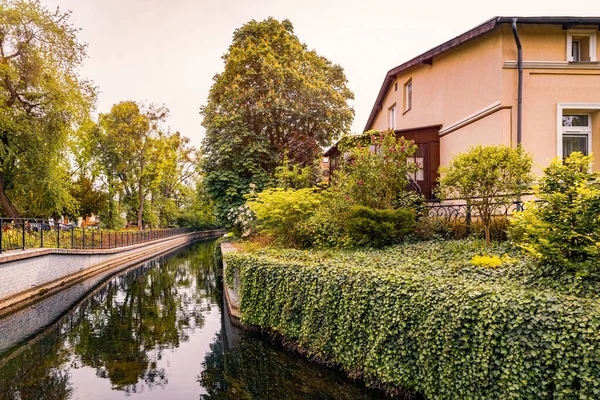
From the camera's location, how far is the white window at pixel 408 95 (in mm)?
16672

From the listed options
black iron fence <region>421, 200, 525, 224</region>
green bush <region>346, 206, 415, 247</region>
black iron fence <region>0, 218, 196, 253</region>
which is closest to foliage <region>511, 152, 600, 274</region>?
black iron fence <region>421, 200, 525, 224</region>

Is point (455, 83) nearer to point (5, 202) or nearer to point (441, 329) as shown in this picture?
point (441, 329)

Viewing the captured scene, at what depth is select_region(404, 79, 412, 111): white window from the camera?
1667 centimetres

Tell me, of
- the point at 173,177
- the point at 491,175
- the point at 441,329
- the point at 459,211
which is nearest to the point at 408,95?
the point at 459,211

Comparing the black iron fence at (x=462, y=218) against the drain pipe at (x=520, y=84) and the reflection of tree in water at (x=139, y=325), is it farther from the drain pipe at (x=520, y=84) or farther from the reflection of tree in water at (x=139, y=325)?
the reflection of tree in water at (x=139, y=325)

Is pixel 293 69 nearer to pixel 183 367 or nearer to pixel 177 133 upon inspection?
pixel 183 367

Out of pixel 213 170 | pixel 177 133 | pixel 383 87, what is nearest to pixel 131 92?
pixel 177 133

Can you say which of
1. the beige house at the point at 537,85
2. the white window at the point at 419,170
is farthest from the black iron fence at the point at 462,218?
the white window at the point at 419,170

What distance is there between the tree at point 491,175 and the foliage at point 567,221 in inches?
92.0

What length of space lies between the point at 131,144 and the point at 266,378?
3441 centimetres

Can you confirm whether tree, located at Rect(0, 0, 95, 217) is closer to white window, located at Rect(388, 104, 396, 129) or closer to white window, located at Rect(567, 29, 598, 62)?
white window, located at Rect(388, 104, 396, 129)

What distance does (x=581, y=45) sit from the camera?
1157 cm

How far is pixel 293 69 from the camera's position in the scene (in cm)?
2034

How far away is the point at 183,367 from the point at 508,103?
35.8 ft
